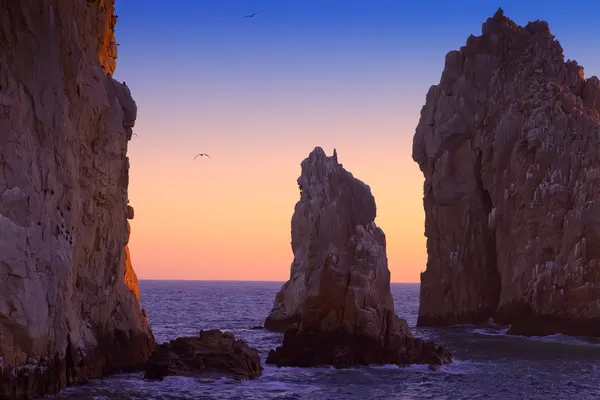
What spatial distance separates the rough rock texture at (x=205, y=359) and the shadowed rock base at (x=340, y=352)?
3.15m

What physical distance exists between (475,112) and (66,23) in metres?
56.7

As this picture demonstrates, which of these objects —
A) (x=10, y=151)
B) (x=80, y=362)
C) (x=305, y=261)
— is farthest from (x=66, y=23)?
(x=305, y=261)

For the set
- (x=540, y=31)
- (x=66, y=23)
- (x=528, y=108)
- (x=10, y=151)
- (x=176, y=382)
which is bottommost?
(x=176, y=382)

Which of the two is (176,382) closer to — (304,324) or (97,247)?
(97,247)

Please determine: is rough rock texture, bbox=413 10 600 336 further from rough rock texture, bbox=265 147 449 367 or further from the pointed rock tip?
rough rock texture, bbox=265 147 449 367

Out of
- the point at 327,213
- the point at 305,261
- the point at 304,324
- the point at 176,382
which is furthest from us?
the point at 305,261

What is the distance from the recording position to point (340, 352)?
47.4 meters

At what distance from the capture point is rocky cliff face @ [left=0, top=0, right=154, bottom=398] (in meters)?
31.9

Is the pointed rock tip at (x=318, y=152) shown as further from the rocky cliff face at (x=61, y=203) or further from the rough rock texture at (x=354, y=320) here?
the rocky cliff face at (x=61, y=203)

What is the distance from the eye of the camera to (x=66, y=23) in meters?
37.1

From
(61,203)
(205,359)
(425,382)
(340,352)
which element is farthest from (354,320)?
(61,203)

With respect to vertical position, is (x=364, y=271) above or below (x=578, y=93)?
below

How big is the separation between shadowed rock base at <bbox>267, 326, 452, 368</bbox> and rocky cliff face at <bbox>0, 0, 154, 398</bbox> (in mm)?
8460

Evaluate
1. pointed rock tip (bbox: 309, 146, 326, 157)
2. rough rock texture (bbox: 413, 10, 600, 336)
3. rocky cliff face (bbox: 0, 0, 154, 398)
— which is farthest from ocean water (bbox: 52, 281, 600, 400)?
pointed rock tip (bbox: 309, 146, 326, 157)
